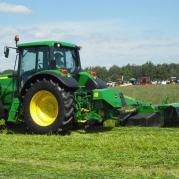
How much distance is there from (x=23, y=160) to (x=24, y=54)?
14.3 ft

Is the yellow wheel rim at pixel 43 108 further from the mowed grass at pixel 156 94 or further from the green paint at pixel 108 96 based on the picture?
the mowed grass at pixel 156 94

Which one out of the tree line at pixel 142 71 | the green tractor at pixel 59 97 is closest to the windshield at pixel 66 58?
the green tractor at pixel 59 97

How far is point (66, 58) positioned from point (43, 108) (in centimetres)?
155

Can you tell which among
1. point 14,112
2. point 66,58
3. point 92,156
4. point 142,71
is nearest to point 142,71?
point 142,71

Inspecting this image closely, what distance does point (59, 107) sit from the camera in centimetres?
954

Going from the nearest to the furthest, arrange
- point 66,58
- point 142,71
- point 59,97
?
point 59,97 < point 66,58 < point 142,71

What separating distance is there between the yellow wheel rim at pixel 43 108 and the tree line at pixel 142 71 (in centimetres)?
9594

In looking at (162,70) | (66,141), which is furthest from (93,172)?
(162,70)

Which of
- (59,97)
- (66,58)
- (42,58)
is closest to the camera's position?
(59,97)

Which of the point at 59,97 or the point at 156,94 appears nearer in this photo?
the point at 59,97

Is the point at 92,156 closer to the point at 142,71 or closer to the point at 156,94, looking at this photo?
the point at 156,94

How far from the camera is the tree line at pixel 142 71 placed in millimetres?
109688

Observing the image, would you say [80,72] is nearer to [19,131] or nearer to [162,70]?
[19,131]

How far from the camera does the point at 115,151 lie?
286 inches
